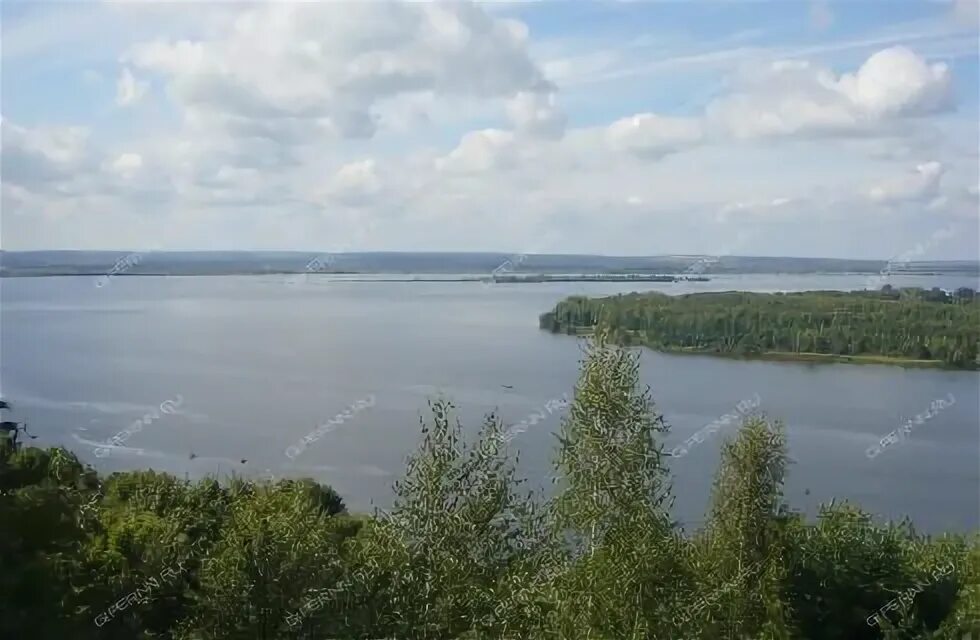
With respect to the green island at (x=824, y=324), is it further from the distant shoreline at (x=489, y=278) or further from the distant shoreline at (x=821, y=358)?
the distant shoreline at (x=489, y=278)

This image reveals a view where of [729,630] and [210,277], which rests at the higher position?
[210,277]

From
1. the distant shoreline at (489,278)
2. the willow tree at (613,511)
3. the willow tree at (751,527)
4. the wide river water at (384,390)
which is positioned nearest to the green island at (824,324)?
the wide river water at (384,390)

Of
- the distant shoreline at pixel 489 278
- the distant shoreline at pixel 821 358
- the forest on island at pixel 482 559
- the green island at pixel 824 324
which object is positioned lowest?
the forest on island at pixel 482 559

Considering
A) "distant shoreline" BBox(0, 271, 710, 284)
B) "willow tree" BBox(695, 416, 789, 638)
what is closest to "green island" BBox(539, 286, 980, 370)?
"distant shoreline" BBox(0, 271, 710, 284)

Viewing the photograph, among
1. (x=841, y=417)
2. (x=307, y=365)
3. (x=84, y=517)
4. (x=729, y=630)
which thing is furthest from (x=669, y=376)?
(x=84, y=517)

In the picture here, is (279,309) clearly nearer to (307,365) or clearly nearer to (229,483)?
(307,365)

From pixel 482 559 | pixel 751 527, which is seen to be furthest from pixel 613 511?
pixel 751 527
